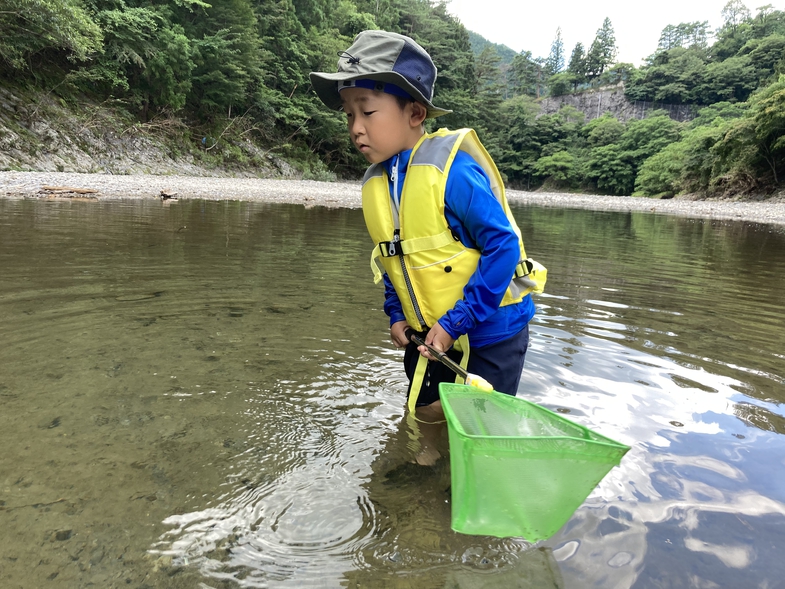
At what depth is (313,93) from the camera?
119 feet

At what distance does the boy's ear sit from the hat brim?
19 mm

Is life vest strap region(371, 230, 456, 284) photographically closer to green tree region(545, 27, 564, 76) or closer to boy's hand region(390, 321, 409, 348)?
boy's hand region(390, 321, 409, 348)

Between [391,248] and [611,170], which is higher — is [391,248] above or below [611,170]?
below

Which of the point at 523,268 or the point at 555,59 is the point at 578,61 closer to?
the point at 555,59

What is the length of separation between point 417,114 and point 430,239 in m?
0.55

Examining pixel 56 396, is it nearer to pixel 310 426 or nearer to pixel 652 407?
pixel 310 426

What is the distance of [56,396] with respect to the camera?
241 cm

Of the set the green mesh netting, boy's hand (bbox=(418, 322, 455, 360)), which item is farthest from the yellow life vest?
the green mesh netting

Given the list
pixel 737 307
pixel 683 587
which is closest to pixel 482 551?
pixel 683 587

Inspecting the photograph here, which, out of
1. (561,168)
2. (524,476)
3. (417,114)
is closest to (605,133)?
(561,168)

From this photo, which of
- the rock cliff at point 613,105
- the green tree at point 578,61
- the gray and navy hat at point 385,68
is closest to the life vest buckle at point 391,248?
the gray and navy hat at point 385,68

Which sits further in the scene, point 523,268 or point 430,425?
point 430,425

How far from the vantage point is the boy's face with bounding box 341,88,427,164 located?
1978 millimetres

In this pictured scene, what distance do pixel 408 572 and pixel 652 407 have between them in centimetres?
192
